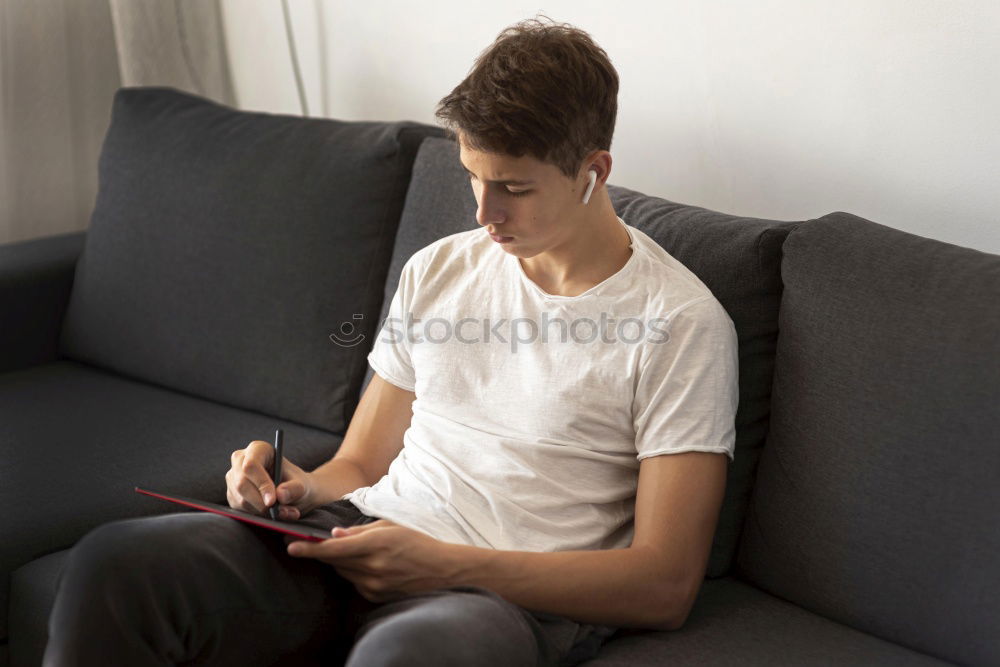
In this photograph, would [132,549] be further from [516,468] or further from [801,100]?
[801,100]

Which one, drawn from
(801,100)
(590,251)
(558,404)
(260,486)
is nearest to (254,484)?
(260,486)

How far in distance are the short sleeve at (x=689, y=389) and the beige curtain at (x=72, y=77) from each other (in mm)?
1800

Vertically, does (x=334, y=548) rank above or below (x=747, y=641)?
above

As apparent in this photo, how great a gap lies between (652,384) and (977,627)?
18.2 inches

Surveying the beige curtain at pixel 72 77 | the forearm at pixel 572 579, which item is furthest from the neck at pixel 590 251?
the beige curtain at pixel 72 77

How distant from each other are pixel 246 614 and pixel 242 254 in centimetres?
96

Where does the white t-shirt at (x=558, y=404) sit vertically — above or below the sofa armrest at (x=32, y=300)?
above

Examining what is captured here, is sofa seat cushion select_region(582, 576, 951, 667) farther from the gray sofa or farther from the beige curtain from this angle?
the beige curtain

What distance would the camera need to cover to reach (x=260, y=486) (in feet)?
4.52

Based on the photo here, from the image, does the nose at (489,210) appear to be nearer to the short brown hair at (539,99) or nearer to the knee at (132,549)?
the short brown hair at (539,99)

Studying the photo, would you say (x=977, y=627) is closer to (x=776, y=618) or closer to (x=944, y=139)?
(x=776, y=618)

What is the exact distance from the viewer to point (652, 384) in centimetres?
131

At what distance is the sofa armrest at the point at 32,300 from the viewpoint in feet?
7.21

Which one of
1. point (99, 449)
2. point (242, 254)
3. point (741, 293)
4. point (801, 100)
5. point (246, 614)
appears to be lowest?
point (99, 449)
